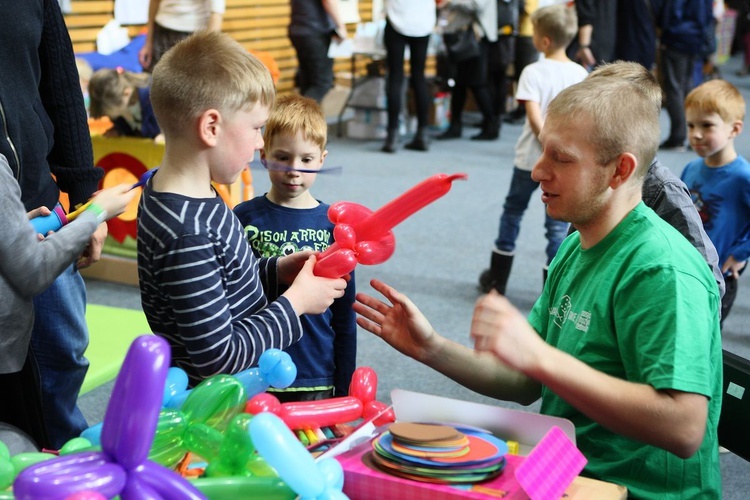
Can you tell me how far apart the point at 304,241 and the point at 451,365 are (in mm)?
699

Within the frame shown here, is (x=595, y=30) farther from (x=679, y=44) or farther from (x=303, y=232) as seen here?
(x=303, y=232)

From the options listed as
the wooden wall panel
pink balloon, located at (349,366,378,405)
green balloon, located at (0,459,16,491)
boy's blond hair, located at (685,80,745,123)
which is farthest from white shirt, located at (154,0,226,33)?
green balloon, located at (0,459,16,491)

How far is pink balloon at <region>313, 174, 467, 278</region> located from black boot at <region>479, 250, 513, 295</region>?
8.78 ft

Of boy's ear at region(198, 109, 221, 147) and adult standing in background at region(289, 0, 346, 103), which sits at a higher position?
boy's ear at region(198, 109, 221, 147)

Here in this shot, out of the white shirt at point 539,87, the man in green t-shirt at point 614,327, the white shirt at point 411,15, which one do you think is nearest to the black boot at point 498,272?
the white shirt at point 539,87

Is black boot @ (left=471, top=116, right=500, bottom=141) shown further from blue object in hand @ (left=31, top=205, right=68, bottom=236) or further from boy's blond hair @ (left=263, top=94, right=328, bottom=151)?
blue object in hand @ (left=31, top=205, right=68, bottom=236)

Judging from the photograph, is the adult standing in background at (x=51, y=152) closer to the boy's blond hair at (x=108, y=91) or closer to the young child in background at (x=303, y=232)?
the young child in background at (x=303, y=232)

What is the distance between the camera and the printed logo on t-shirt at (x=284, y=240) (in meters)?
2.19

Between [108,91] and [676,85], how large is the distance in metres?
5.05

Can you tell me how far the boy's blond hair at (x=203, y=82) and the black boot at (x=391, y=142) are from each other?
581cm

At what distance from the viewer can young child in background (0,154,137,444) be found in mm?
1543

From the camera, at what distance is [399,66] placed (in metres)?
6.94

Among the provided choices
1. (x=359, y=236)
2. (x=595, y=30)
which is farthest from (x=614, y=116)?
(x=595, y=30)

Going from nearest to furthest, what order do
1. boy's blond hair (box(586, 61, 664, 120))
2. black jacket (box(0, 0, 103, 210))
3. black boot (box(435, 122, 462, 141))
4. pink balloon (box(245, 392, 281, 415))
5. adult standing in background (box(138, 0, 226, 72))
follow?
1. pink balloon (box(245, 392, 281, 415))
2. boy's blond hair (box(586, 61, 664, 120))
3. black jacket (box(0, 0, 103, 210))
4. adult standing in background (box(138, 0, 226, 72))
5. black boot (box(435, 122, 462, 141))
